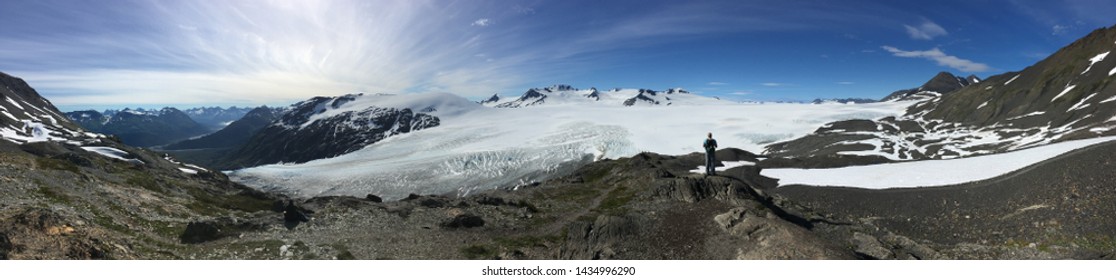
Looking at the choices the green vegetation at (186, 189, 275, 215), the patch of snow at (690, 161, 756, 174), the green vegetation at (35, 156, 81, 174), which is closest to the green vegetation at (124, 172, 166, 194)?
the green vegetation at (186, 189, 275, 215)

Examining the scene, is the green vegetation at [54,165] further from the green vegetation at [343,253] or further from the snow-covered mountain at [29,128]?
the snow-covered mountain at [29,128]

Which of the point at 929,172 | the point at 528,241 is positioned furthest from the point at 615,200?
the point at 929,172

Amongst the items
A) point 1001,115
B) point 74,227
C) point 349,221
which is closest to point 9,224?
point 74,227

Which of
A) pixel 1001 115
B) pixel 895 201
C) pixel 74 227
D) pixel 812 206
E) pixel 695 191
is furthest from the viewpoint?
pixel 1001 115

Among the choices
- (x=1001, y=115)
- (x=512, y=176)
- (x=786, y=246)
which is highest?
(x=1001, y=115)
